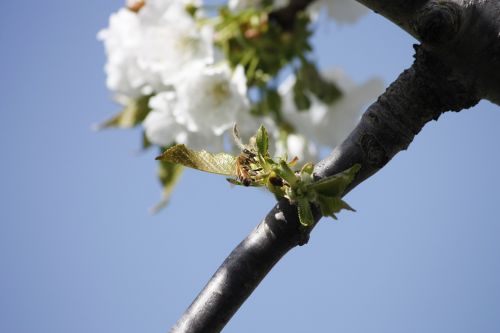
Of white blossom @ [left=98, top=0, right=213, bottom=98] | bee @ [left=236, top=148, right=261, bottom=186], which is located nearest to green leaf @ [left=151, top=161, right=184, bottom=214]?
Answer: white blossom @ [left=98, top=0, right=213, bottom=98]

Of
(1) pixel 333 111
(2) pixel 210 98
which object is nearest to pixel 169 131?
(2) pixel 210 98

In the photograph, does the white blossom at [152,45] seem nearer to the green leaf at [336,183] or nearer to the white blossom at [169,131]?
the white blossom at [169,131]

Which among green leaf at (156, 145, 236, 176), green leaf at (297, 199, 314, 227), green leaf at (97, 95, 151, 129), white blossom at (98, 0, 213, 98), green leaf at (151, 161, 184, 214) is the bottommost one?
green leaf at (156, 145, 236, 176)

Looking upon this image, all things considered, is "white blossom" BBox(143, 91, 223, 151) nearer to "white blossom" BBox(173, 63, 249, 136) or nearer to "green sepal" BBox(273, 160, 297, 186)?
"white blossom" BBox(173, 63, 249, 136)

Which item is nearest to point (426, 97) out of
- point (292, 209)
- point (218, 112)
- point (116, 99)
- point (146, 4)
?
point (292, 209)

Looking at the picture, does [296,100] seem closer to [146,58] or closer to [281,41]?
[281,41]

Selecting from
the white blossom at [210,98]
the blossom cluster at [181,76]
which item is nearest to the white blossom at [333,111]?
the blossom cluster at [181,76]
